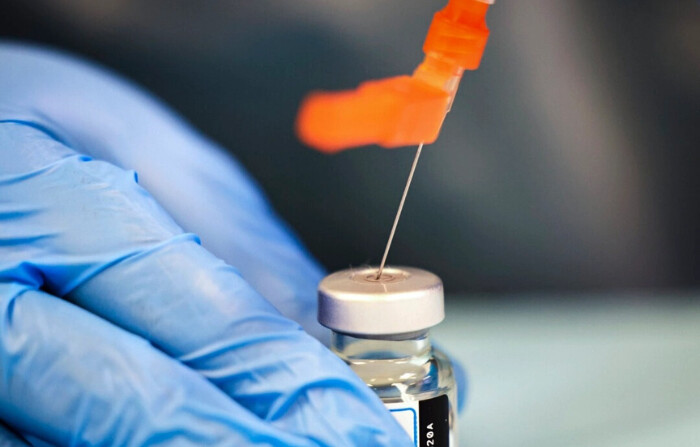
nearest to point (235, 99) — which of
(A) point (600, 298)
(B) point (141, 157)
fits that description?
(B) point (141, 157)

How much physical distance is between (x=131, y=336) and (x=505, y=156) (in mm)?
947

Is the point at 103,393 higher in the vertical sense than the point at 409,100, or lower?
lower

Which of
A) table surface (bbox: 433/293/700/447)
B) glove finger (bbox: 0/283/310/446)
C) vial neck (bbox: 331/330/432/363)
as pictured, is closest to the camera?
glove finger (bbox: 0/283/310/446)

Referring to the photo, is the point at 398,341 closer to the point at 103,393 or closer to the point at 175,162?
the point at 103,393

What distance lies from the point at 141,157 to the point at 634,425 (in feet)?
3.79

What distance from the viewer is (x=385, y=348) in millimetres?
1075

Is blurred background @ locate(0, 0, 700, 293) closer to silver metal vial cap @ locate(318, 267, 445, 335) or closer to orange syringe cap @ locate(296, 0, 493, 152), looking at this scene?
orange syringe cap @ locate(296, 0, 493, 152)

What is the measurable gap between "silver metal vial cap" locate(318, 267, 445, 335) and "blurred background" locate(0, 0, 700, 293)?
0.56 metres

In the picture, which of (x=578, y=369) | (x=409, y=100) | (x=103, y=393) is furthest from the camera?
(x=578, y=369)

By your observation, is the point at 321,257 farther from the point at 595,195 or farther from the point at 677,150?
the point at 677,150

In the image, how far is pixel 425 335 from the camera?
42.4 inches

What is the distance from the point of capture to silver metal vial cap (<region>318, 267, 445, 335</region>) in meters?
0.98

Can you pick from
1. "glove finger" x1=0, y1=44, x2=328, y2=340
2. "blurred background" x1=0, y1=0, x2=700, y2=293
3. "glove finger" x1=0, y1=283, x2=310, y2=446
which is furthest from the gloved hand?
"blurred background" x1=0, y1=0, x2=700, y2=293

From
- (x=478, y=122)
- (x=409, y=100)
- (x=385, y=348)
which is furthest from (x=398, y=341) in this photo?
(x=478, y=122)
